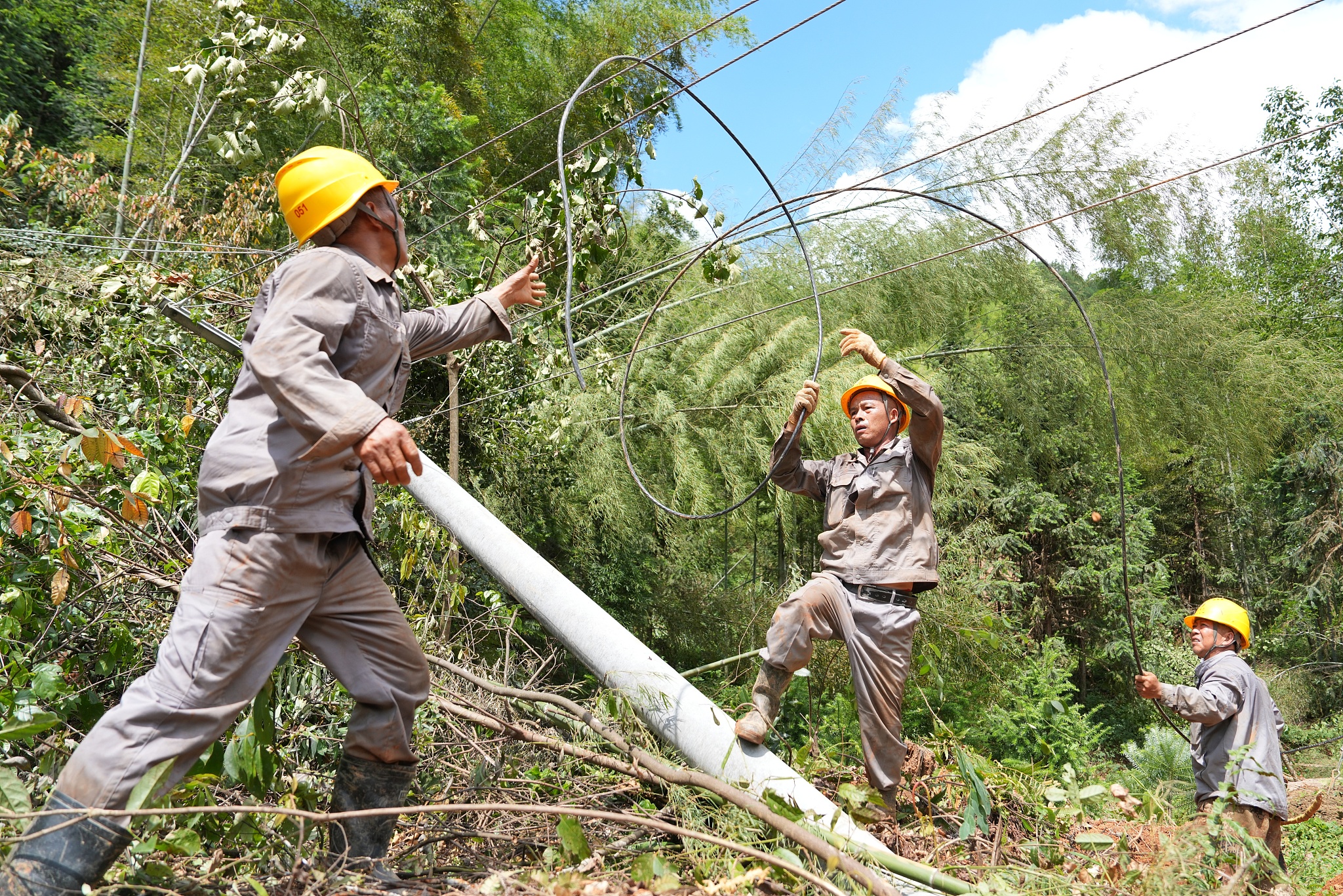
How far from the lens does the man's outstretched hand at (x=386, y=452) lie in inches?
76.9

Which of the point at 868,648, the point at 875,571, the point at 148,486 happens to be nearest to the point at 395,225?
the point at 148,486

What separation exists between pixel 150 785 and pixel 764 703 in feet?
6.38

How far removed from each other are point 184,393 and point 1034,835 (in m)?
4.31

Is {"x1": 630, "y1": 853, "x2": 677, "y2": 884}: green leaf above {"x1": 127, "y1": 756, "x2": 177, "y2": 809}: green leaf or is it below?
below

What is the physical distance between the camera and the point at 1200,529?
14797 mm

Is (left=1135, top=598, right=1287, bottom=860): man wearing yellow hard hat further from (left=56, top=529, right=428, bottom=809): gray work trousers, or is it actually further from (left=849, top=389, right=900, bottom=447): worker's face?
(left=56, top=529, right=428, bottom=809): gray work trousers

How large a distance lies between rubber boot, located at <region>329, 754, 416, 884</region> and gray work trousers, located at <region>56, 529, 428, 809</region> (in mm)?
38

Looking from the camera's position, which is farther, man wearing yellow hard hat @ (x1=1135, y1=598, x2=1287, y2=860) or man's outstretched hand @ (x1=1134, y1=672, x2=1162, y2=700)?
man wearing yellow hard hat @ (x1=1135, y1=598, x2=1287, y2=860)

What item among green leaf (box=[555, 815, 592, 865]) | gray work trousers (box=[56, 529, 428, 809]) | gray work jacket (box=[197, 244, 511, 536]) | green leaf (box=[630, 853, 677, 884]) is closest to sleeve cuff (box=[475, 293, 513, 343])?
gray work jacket (box=[197, 244, 511, 536])

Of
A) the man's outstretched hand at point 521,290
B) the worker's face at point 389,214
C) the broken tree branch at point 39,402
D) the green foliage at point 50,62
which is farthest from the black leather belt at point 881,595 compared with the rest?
the green foliage at point 50,62

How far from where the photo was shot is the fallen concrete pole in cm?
292

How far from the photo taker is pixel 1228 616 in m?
4.17

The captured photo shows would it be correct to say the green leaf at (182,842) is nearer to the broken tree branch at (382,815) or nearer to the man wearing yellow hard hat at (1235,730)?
the broken tree branch at (382,815)

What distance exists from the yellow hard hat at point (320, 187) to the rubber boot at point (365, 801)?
4.44 ft
